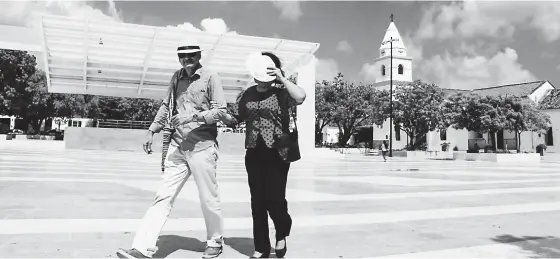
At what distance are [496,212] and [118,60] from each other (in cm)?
2504

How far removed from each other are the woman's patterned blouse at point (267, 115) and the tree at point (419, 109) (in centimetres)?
3570

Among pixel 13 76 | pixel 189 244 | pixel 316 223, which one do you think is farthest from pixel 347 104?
pixel 189 244

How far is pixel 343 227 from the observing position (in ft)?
15.6

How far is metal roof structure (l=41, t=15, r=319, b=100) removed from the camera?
73.4 ft

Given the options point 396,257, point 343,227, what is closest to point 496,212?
point 343,227

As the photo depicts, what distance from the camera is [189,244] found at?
3.80 metres

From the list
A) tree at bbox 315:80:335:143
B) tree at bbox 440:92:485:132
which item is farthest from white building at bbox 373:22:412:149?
tree at bbox 440:92:485:132

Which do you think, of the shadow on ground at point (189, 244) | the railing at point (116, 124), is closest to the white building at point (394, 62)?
the railing at point (116, 124)

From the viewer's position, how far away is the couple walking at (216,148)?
3.34 m

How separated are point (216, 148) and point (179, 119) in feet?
1.18

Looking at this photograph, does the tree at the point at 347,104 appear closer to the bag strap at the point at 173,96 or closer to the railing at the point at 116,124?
the railing at the point at 116,124

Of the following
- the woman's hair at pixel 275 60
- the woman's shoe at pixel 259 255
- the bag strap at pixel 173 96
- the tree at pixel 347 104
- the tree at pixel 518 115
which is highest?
the tree at pixel 347 104

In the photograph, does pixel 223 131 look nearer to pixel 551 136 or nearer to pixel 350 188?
pixel 350 188

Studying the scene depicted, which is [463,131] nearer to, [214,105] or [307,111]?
[307,111]
